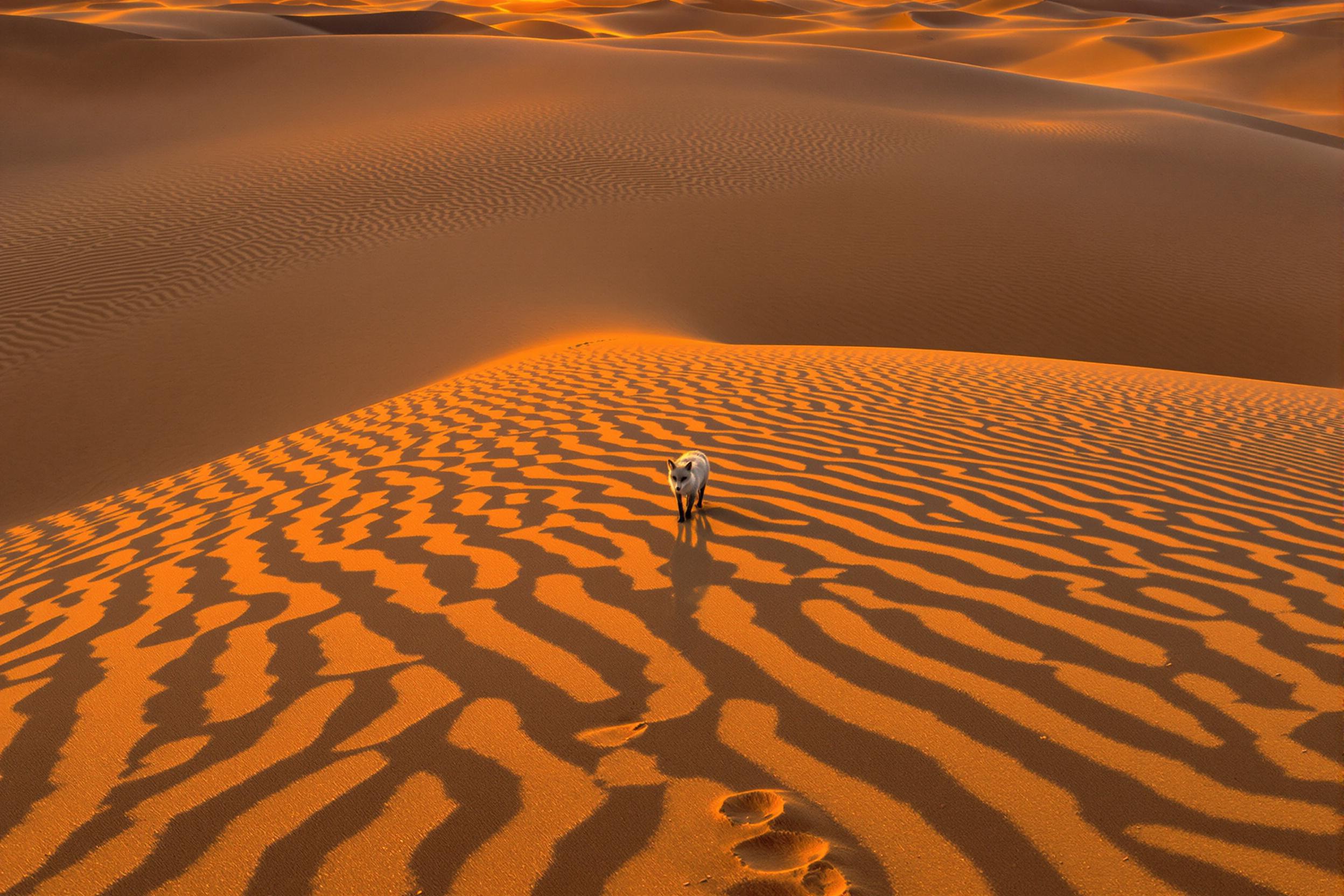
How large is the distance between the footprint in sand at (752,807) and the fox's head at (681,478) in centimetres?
176

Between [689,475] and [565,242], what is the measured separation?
10.4 metres

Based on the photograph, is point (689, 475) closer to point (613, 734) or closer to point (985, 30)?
point (613, 734)

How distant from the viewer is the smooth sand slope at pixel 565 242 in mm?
9914

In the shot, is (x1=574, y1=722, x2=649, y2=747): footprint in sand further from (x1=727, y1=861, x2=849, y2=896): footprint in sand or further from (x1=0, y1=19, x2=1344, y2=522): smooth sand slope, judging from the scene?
(x1=0, y1=19, x2=1344, y2=522): smooth sand slope

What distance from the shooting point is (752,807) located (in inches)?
77.2

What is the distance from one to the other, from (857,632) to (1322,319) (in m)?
12.9

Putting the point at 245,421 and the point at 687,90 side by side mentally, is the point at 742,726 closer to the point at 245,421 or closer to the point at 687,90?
the point at 245,421

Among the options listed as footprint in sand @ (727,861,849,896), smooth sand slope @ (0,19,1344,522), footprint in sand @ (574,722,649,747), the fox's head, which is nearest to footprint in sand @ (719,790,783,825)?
footprint in sand @ (727,861,849,896)

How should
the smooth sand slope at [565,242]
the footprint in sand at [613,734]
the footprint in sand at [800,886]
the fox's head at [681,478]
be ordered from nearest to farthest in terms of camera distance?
the footprint in sand at [800,886] < the footprint in sand at [613,734] < the fox's head at [681,478] < the smooth sand slope at [565,242]

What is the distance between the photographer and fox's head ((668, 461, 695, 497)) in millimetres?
3641

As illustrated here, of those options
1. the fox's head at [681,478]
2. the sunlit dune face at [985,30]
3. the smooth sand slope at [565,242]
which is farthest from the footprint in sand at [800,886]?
the sunlit dune face at [985,30]

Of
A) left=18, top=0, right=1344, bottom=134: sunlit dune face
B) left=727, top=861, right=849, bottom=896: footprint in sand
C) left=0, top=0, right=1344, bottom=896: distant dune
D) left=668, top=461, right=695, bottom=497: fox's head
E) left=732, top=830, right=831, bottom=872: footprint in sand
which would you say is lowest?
left=0, top=0, right=1344, bottom=896: distant dune

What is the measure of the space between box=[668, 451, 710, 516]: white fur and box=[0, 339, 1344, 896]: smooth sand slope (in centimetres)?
18

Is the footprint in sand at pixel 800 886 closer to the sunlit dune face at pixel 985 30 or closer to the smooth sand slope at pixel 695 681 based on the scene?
the smooth sand slope at pixel 695 681
